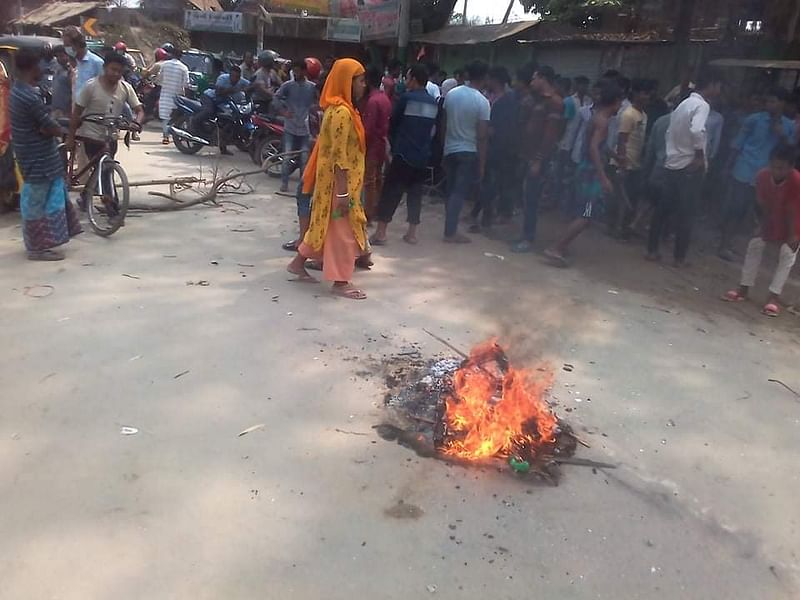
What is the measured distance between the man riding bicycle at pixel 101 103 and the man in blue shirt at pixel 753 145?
637cm

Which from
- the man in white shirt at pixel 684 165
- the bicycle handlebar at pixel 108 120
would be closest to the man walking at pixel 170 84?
the bicycle handlebar at pixel 108 120

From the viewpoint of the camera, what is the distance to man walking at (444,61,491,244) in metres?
6.71

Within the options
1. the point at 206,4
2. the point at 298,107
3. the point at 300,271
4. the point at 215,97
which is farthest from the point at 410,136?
the point at 206,4

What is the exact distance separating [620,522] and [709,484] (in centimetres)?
63

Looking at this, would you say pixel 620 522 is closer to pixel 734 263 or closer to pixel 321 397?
pixel 321 397

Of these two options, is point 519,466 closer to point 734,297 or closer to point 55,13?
point 734,297

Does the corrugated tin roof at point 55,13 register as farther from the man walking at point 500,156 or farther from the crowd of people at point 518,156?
the man walking at point 500,156

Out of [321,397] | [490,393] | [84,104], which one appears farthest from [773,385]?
[84,104]

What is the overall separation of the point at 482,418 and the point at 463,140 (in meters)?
4.23

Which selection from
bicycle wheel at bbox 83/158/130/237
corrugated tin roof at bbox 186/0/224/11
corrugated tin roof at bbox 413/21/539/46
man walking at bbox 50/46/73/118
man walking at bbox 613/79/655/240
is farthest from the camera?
corrugated tin roof at bbox 186/0/224/11

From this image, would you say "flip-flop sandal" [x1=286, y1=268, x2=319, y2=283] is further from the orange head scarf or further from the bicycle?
the bicycle

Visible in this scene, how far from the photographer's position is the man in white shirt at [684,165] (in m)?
6.21

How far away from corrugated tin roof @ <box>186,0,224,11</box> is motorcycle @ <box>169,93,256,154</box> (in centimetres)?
2175

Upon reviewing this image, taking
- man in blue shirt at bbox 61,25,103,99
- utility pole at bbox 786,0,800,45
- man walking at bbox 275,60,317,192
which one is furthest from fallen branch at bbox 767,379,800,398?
man in blue shirt at bbox 61,25,103,99
